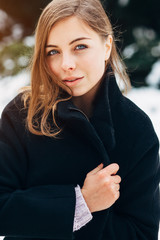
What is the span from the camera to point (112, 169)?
1188 millimetres

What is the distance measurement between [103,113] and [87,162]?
0.66ft

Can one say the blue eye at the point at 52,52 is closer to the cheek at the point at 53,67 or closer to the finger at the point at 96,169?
the cheek at the point at 53,67

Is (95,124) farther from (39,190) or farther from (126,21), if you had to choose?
(126,21)

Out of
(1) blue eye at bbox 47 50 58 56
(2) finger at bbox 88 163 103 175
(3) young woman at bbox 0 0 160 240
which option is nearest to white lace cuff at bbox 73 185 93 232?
(3) young woman at bbox 0 0 160 240

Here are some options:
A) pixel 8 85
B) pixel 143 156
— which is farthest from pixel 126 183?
pixel 8 85

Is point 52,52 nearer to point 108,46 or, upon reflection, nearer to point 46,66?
point 46,66

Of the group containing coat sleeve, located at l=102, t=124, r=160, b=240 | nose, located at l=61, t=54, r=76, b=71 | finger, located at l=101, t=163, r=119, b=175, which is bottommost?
coat sleeve, located at l=102, t=124, r=160, b=240

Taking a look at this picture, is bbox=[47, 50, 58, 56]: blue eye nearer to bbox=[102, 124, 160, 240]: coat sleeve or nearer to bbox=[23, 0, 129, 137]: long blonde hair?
bbox=[23, 0, 129, 137]: long blonde hair

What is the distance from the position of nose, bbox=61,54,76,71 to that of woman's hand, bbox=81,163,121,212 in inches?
15.4

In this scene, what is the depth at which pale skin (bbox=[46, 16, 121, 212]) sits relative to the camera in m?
1.16

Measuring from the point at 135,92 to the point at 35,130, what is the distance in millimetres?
3782

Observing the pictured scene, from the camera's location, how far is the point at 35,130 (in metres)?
1.26

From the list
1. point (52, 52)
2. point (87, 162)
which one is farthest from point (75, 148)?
point (52, 52)

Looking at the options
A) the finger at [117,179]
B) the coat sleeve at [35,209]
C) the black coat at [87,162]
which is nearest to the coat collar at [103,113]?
the black coat at [87,162]
